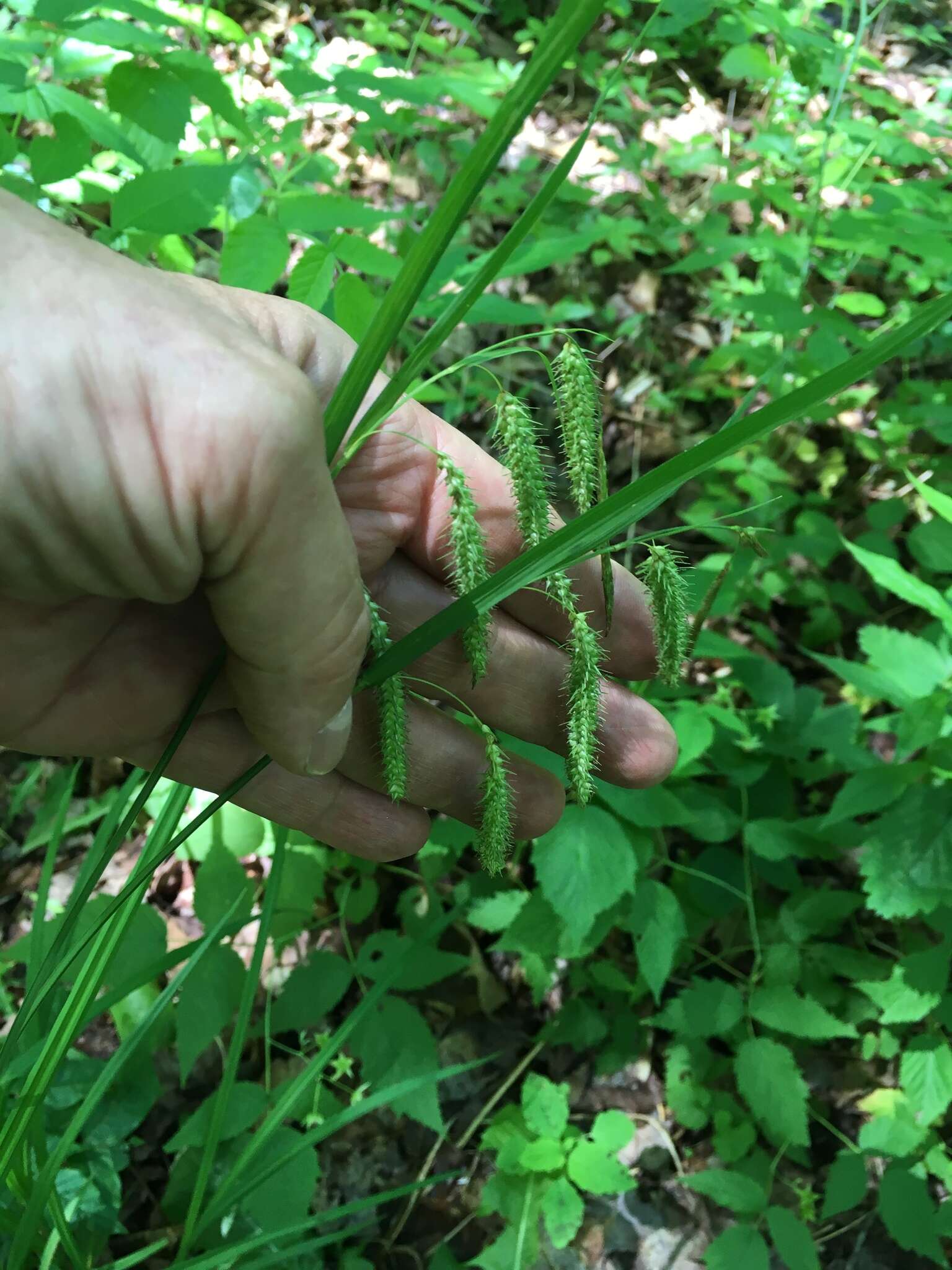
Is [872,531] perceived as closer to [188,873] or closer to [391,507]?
[391,507]

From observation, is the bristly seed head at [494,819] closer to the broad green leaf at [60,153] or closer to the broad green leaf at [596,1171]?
the broad green leaf at [596,1171]

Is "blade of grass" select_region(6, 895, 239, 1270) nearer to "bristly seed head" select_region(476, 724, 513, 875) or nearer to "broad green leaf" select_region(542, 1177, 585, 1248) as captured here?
"bristly seed head" select_region(476, 724, 513, 875)

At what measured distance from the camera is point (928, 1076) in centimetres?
186

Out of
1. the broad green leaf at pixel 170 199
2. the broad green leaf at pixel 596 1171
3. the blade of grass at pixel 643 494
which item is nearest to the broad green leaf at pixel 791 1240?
the broad green leaf at pixel 596 1171

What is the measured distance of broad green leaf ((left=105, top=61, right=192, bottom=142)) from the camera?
1.48 meters

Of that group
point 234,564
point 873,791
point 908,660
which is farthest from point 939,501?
point 234,564

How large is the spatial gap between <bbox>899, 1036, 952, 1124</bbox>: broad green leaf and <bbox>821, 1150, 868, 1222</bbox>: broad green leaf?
0.21 meters

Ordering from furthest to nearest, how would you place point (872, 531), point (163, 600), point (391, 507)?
point (872, 531) < point (391, 507) < point (163, 600)

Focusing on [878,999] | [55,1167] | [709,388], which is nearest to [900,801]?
[878,999]

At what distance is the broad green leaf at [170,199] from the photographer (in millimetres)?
1469

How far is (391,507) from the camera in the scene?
4.94 ft

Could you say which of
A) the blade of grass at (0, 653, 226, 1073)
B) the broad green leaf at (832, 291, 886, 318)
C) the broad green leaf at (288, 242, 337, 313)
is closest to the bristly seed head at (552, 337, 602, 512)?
the blade of grass at (0, 653, 226, 1073)

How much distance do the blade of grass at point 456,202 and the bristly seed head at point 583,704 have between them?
0.46 metres

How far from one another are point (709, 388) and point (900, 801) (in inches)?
83.5
